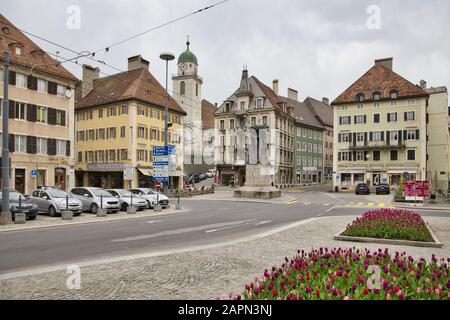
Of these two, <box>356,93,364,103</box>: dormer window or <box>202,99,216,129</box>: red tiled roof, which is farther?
<box>202,99,216,129</box>: red tiled roof

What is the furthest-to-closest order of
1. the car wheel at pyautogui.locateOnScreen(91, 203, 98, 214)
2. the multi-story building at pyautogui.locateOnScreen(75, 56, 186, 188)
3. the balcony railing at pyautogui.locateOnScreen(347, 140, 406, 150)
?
the balcony railing at pyautogui.locateOnScreen(347, 140, 406, 150), the multi-story building at pyautogui.locateOnScreen(75, 56, 186, 188), the car wheel at pyautogui.locateOnScreen(91, 203, 98, 214)

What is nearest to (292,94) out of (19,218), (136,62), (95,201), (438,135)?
(438,135)

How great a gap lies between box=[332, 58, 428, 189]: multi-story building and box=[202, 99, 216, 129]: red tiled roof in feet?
118

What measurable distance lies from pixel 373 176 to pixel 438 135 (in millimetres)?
12675

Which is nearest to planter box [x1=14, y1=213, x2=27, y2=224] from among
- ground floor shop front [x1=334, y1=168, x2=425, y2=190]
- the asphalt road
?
the asphalt road

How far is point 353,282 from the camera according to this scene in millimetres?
5113

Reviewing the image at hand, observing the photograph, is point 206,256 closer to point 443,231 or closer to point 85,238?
point 85,238

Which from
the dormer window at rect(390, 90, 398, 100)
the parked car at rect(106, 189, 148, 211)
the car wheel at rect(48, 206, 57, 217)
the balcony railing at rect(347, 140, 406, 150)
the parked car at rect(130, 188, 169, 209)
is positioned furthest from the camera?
the dormer window at rect(390, 90, 398, 100)

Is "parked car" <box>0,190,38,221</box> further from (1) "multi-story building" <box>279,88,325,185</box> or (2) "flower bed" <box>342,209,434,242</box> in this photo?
(1) "multi-story building" <box>279,88,325,185</box>

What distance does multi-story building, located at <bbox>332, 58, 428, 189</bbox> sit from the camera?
5303 cm

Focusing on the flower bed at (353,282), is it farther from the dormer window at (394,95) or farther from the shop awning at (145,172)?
the dormer window at (394,95)

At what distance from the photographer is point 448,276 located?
17.9ft
